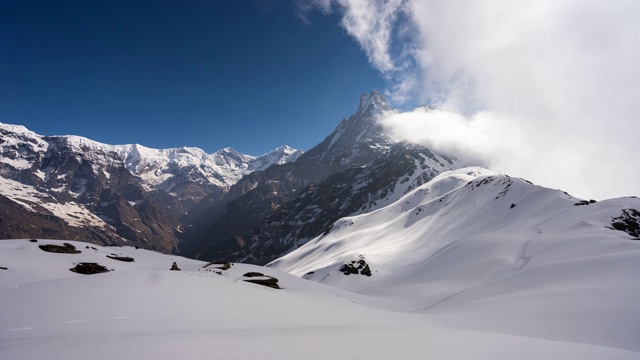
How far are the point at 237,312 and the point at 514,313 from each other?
15151 mm

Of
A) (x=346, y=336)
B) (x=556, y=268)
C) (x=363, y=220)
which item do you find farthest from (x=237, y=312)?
(x=363, y=220)

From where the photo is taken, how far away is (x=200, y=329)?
31.9ft

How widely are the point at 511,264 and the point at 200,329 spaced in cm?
4083

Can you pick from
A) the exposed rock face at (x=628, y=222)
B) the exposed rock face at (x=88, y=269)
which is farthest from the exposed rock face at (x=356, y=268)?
the exposed rock face at (x=88, y=269)

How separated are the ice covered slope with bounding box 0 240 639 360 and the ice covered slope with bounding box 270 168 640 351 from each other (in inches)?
276

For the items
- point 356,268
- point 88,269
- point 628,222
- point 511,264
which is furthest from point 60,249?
point 628,222

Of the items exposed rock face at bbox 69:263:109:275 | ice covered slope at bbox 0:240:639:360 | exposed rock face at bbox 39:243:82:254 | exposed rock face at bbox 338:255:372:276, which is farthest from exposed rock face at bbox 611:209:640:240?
exposed rock face at bbox 39:243:82:254

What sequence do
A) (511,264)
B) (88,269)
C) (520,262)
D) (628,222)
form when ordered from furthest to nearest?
(628,222)
(511,264)
(520,262)
(88,269)

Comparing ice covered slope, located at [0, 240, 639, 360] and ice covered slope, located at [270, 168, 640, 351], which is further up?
ice covered slope, located at [270, 168, 640, 351]

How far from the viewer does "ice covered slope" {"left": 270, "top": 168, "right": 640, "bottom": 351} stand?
48.9ft

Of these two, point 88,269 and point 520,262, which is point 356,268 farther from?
point 88,269

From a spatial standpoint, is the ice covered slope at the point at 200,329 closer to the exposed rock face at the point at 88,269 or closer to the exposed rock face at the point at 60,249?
the exposed rock face at the point at 88,269

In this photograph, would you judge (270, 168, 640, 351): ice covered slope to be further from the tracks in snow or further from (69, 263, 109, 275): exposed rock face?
(69, 263, 109, 275): exposed rock face

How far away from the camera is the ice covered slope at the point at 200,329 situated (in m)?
6.93
